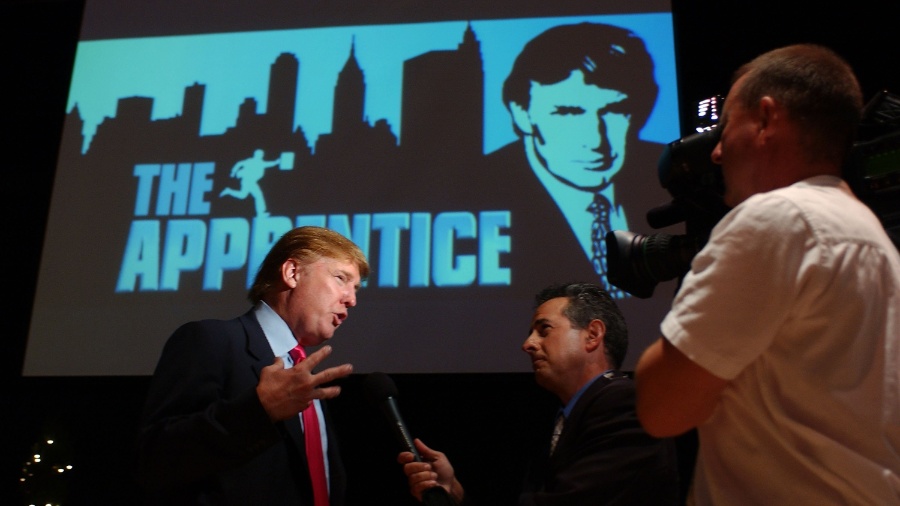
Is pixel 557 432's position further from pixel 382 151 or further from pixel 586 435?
pixel 382 151

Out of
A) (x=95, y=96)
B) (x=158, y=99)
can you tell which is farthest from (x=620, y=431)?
(x=95, y=96)

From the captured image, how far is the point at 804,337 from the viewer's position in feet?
3.42

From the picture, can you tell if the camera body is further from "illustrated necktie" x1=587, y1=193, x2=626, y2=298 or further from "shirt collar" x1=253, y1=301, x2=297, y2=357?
"illustrated necktie" x1=587, y1=193, x2=626, y2=298

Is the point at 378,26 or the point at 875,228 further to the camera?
the point at 378,26

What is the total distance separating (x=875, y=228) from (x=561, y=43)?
284 cm

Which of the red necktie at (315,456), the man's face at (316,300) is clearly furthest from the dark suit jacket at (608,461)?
the man's face at (316,300)

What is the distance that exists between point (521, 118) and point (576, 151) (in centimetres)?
31

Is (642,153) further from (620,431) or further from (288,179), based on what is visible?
(620,431)

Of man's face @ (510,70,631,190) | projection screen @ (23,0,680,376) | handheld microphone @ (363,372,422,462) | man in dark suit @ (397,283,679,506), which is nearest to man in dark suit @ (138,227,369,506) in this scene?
handheld microphone @ (363,372,422,462)

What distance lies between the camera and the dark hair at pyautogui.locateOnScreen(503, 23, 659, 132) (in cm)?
365

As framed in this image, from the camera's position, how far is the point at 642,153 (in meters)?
3.57

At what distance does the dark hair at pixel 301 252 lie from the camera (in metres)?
2.27

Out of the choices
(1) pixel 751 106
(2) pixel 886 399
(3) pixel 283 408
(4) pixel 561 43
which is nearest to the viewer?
(2) pixel 886 399

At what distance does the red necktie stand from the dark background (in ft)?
6.27
